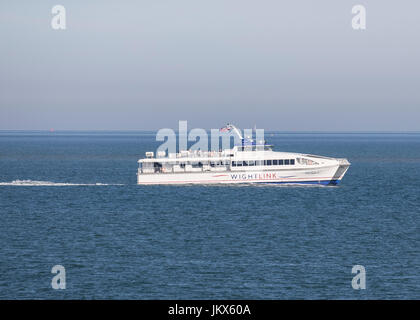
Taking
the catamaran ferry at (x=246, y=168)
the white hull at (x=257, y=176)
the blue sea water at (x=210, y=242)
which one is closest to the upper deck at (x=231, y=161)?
the catamaran ferry at (x=246, y=168)

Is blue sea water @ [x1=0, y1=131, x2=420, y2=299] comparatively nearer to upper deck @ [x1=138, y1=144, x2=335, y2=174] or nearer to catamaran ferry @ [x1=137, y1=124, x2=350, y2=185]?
catamaran ferry @ [x1=137, y1=124, x2=350, y2=185]

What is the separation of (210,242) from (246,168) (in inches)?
1430

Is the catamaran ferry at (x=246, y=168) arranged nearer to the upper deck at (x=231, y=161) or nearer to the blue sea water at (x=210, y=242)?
the upper deck at (x=231, y=161)

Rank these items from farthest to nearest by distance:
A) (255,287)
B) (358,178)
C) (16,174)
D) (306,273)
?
(16,174) < (358,178) < (306,273) < (255,287)

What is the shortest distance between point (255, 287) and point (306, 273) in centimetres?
487

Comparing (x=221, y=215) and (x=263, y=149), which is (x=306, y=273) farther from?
(x=263, y=149)

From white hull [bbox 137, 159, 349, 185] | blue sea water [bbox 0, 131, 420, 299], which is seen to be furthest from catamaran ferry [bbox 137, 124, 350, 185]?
blue sea water [bbox 0, 131, 420, 299]

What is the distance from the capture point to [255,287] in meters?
39.1

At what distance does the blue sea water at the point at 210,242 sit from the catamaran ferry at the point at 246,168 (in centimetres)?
190

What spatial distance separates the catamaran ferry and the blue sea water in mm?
1905


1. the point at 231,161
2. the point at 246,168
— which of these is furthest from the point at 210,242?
the point at 231,161
